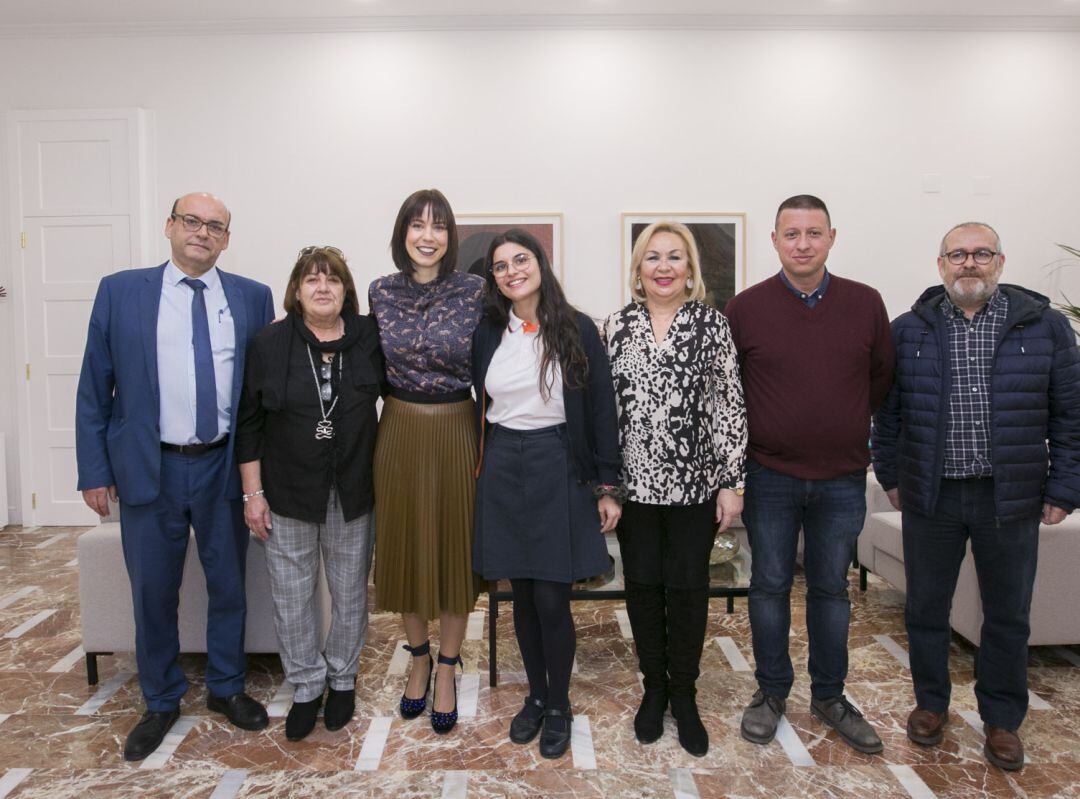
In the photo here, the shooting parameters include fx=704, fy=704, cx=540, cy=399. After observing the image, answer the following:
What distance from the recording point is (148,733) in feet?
7.68

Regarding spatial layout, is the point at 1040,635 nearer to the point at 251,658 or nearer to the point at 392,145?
the point at 251,658

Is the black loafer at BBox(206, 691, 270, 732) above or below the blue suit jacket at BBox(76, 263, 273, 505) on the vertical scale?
below

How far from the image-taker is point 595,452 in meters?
2.18

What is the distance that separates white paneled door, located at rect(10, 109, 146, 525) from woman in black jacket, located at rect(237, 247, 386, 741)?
347 cm

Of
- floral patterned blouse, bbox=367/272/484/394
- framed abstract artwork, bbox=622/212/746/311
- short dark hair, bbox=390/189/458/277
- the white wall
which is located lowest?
floral patterned blouse, bbox=367/272/484/394

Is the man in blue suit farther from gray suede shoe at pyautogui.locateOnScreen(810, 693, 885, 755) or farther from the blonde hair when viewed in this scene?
gray suede shoe at pyautogui.locateOnScreen(810, 693, 885, 755)

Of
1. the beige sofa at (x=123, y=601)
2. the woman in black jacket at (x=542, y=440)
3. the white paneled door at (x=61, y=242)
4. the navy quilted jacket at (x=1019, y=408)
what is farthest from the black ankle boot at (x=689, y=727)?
the white paneled door at (x=61, y=242)

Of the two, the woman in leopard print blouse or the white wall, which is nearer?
the woman in leopard print blouse

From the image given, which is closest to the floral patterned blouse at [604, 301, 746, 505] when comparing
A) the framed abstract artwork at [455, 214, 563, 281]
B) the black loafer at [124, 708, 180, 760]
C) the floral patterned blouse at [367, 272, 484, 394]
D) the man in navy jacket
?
the floral patterned blouse at [367, 272, 484, 394]

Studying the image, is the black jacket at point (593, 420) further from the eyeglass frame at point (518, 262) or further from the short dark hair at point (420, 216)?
the short dark hair at point (420, 216)

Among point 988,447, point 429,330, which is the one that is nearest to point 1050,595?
point 988,447

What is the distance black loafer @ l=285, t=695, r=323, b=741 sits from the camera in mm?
2369

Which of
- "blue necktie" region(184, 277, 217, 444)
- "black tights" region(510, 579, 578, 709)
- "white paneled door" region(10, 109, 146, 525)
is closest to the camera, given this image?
"black tights" region(510, 579, 578, 709)

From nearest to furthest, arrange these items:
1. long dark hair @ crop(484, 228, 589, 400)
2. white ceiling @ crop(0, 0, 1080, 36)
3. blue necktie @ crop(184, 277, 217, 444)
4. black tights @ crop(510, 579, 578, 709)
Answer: long dark hair @ crop(484, 228, 589, 400), black tights @ crop(510, 579, 578, 709), blue necktie @ crop(184, 277, 217, 444), white ceiling @ crop(0, 0, 1080, 36)
